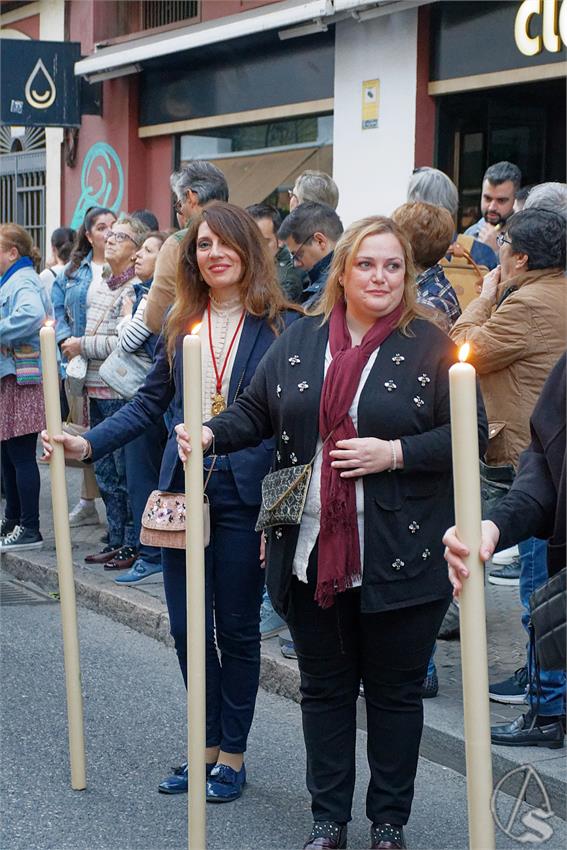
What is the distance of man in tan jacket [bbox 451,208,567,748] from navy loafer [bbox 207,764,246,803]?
3.87 ft

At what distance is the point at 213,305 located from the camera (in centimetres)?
433

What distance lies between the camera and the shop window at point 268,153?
36.7 feet

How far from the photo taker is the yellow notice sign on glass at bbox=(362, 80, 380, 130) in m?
10.3

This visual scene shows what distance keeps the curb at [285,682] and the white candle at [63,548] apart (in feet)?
4.22

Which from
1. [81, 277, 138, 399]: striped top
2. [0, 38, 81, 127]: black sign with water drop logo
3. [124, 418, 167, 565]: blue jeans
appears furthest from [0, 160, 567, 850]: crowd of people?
[0, 38, 81, 127]: black sign with water drop logo

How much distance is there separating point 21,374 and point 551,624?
5784 mm

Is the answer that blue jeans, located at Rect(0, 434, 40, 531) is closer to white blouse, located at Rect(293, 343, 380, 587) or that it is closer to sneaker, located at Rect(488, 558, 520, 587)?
sneaker, located at Rect(488, 558, 520, 587)

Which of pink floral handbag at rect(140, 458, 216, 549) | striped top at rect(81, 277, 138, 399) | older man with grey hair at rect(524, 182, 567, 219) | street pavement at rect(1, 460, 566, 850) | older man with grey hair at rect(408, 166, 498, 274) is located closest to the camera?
pink floral handbag at rect(140, 458, 216, 549)

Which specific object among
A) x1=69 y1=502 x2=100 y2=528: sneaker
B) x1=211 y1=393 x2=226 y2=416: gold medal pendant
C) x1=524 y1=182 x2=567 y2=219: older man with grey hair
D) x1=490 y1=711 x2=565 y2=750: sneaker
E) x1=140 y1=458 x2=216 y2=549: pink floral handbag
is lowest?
x1=69 y1=502 x2=100 y2=528: sneaker

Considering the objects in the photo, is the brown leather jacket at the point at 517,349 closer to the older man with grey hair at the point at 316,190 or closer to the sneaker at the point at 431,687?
the sneaker at the point at 431,687

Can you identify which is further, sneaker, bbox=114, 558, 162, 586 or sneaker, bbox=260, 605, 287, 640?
sneaker, bbox=114, 558, 162, 586

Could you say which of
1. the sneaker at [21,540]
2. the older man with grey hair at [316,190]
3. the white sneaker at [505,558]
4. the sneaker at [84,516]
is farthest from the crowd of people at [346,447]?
the sneaker at [84,516]

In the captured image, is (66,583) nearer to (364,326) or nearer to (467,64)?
(364,326)

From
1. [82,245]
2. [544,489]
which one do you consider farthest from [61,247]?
[544,489]
